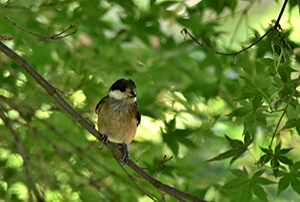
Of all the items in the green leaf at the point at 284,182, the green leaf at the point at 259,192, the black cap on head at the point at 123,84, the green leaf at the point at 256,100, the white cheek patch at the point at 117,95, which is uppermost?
the green leaf at the point at 256,100

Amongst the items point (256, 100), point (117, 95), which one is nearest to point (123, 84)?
point (117, 95)

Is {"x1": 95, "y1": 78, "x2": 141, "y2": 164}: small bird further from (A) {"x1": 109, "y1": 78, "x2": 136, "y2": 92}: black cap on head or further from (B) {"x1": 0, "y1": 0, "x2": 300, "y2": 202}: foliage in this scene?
(B) {"x1": 0, "y1": 0, "x2": 300, "y2": 202}: foliage

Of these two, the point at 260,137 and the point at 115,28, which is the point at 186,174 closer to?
the point at 260,137

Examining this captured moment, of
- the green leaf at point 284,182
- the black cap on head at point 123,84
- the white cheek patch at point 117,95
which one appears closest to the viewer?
the green leaf at point 284,182

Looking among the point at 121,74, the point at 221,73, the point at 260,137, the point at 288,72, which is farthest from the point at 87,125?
the point at 260,137

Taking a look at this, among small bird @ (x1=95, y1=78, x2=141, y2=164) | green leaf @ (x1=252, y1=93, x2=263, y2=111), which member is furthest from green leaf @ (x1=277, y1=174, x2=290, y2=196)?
small bird @ (x1=95, y1=78, x2=141, y2=164)

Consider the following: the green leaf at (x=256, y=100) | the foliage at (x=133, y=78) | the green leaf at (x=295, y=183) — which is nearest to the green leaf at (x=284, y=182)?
the green leaf at (x=295, y=183)

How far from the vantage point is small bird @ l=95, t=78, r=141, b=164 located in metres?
2.68

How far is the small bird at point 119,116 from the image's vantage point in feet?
8.79

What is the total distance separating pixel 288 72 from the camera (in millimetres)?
1862

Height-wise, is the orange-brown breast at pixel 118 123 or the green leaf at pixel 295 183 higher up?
the green leaf at pixel 295 183

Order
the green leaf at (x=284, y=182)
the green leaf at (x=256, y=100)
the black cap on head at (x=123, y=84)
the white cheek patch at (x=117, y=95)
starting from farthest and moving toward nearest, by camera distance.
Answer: the white cheek patch at (x=117, y=95) < the black cap on head at (x=123, y=84) < the green leaf at (x=284, y=182) < the green leaf at (x=256, y=100)

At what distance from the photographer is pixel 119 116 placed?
2713 mm

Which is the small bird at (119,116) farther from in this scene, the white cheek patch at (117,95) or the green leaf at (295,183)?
the green leaf at (295,183)
